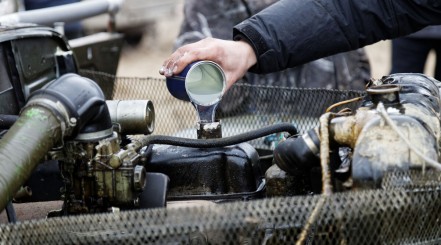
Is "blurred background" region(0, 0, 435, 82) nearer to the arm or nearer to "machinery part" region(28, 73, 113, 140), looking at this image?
the arm

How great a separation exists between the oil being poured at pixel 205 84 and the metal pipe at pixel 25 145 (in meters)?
0.50

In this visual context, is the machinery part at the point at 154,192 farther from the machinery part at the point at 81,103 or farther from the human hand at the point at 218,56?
the human hand at the point at 218,56

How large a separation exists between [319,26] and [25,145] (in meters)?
0.93

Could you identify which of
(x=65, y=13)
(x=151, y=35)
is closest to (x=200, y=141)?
(x=65, y=13)

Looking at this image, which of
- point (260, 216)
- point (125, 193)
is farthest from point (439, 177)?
point (125, 193)

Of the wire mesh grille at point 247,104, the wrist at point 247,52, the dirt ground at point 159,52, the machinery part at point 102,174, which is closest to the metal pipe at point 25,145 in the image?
the machinery part at point 102,174

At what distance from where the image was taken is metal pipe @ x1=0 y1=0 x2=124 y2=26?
325 centimetres

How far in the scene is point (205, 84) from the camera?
199 centimetres

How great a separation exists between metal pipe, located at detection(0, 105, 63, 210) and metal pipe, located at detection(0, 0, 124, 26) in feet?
5.44

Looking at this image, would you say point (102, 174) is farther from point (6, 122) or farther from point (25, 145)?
point (6, 122)

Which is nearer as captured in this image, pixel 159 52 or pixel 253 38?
pixel 253 38

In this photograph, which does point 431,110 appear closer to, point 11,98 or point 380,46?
point 11,98

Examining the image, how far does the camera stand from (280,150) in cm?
166

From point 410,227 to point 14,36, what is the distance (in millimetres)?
1392
